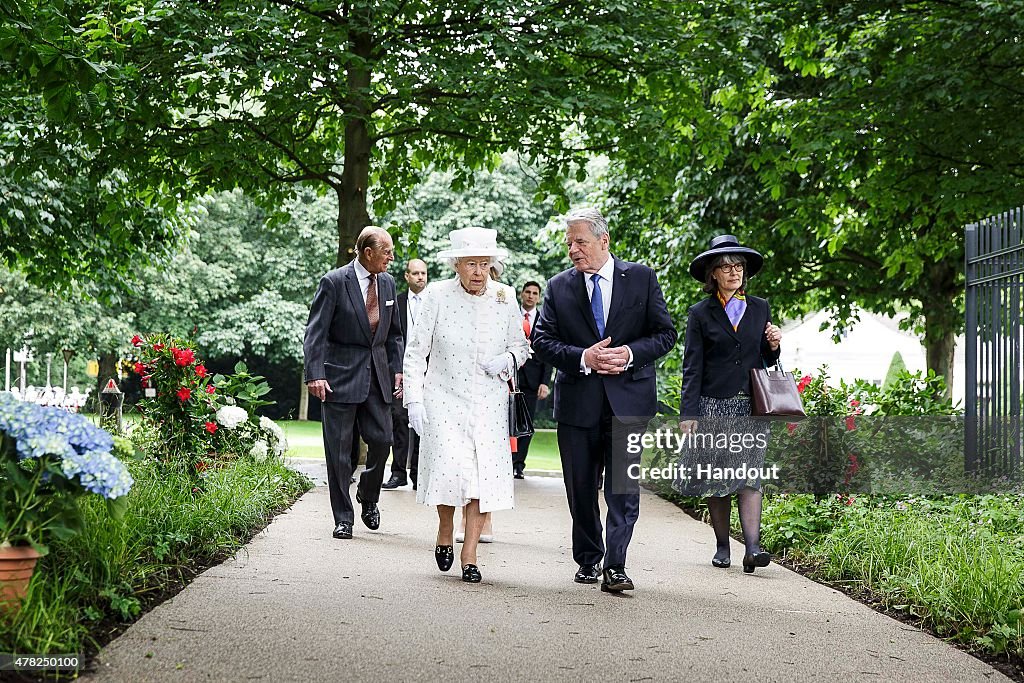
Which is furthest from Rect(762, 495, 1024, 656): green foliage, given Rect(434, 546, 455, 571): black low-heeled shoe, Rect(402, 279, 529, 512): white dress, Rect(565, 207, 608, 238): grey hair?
Rect(565, 207, 608, 238): grey hair

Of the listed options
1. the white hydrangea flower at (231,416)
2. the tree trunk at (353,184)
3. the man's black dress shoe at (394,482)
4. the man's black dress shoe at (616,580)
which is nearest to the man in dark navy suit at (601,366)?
the man's black dress shoe at (616,580)

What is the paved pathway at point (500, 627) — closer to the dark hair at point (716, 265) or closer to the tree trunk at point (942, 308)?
the dark hair at point (716, 265)

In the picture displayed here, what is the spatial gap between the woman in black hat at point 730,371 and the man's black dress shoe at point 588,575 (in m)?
1.08

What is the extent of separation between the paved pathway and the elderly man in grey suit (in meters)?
0.73

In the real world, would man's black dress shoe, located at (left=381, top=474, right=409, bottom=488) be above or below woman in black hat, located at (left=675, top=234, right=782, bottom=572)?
below

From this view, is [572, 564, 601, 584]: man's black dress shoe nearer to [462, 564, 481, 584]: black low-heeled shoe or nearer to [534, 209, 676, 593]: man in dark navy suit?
[534, 209, 676, 593]: man in dark navy suit

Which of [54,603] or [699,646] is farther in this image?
[699,646]

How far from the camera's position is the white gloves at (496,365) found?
283 inches

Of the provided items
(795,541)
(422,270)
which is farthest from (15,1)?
(795,541)

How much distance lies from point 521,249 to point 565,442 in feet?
107

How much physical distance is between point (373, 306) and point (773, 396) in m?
3.09

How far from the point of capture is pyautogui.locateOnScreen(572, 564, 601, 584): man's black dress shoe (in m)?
7.24

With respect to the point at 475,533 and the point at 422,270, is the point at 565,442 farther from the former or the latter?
the point at 422,270

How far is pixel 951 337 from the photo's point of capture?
74.8 ft
